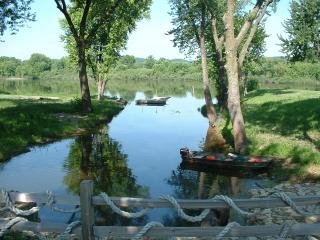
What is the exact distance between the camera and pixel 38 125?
108ft

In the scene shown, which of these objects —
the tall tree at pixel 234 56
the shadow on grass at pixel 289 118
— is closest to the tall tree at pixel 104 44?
the shadow on grass at pixel 289 118

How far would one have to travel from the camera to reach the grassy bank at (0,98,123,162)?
27.6 m

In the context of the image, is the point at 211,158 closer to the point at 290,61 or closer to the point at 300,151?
the point at 300,151

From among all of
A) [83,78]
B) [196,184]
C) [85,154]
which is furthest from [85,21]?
[196,184]

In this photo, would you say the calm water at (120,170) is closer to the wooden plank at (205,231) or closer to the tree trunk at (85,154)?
the tree trunk at (85,154)

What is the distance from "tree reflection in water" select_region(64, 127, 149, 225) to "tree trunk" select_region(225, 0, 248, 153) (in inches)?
282

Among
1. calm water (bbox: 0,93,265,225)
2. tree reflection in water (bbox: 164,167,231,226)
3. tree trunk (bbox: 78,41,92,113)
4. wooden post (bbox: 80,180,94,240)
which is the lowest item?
tree reflection in water (bbox: 164,167,231,226)

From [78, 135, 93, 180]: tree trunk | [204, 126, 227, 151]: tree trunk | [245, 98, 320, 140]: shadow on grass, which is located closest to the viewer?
[78, 135, 93, 180]: tree trunk

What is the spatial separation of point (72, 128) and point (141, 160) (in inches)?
436

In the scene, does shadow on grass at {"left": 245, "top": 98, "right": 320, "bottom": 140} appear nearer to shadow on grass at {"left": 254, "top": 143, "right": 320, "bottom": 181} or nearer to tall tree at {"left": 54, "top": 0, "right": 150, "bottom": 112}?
shadow on grass at {"left": 254, "top": 143, "right": 320, "bottom": 181}

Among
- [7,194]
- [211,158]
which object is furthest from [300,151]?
[7,194]

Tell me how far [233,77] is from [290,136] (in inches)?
229

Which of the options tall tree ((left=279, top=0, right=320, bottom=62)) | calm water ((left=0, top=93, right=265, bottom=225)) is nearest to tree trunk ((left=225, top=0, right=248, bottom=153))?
calm water ((left=0, top=93, right=265, bottom=225))

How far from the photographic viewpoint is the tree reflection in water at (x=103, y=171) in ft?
49.6
